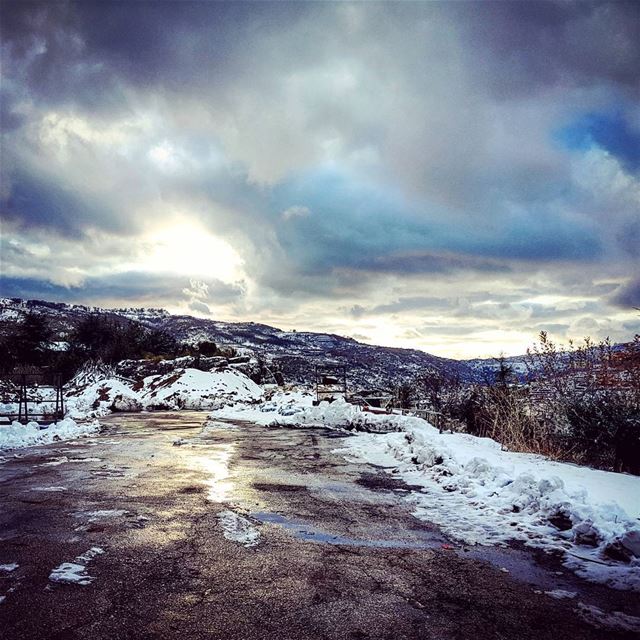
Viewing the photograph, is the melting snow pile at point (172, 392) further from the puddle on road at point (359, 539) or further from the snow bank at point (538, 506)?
the puddle on road at point (359, 539)

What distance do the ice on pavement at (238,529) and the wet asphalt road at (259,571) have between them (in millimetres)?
99

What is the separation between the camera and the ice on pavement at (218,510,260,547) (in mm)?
5672

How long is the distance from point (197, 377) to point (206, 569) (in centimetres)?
3318

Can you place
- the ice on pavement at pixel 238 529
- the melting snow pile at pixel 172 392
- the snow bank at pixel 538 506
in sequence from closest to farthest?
1. the snow bank at pixel 538 506
2. the ice on pavement at pixel 238 529
3. the melting snow pile at pixel 172 392

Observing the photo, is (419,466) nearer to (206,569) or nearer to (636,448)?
(636,448)

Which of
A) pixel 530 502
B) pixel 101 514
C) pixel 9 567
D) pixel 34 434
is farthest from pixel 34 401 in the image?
pixel 530 502

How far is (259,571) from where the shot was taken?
473 cm

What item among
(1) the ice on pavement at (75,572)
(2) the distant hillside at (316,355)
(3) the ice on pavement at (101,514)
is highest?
(2) the distant hillside at (316,355)

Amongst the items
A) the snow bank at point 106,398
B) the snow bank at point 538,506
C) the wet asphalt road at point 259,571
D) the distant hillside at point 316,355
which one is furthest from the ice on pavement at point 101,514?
the snow bank at point 106,398

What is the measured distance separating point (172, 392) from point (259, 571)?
31680mm

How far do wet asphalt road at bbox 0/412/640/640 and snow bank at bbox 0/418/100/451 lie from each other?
5958 millimetres

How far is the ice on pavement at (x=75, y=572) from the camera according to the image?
14.6ft

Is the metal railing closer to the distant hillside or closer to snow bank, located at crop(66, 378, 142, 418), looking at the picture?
snow bank, located at crop(66, 378, 142, 418)

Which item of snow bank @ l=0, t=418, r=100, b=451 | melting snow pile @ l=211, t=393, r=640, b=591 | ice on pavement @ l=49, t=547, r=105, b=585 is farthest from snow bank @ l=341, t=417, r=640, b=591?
snow bank @ l=0, t=418, r=100, b=451
